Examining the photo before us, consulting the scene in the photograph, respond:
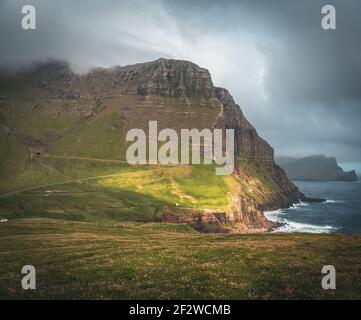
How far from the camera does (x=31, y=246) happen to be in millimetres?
51625

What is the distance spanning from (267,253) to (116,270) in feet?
51.2
